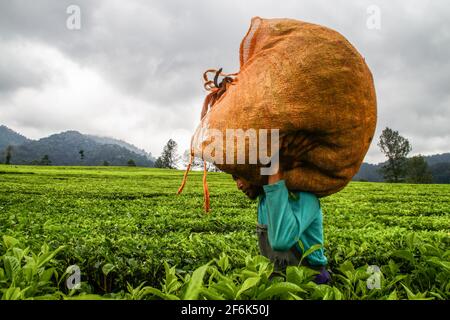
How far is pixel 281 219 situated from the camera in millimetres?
1512

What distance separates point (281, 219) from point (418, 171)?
54.3m

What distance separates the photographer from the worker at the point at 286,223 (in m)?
1.52

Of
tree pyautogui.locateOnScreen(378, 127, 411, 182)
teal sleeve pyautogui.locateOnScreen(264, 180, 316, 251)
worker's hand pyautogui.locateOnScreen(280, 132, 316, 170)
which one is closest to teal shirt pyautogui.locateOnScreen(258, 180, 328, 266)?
teal sleeve pyautogui.locateOnScreen(264, 180, 316, 251)

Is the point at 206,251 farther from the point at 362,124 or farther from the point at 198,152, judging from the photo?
the point at 362,124

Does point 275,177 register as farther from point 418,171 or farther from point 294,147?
point 418,171

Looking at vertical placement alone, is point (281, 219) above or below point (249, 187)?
below

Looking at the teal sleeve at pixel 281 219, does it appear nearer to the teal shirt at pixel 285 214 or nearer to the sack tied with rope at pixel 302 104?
the teal shirt at pixel 285 214

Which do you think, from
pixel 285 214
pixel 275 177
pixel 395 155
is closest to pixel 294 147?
pixel 275 177

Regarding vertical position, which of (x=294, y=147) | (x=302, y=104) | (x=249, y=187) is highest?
(x=302, y=104)

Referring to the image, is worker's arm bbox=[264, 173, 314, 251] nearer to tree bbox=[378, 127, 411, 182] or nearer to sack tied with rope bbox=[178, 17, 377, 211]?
sack tied with rope bbox=[178, 17, 377, 211]

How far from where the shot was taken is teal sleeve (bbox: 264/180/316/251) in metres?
1.51

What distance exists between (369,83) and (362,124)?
196mm
